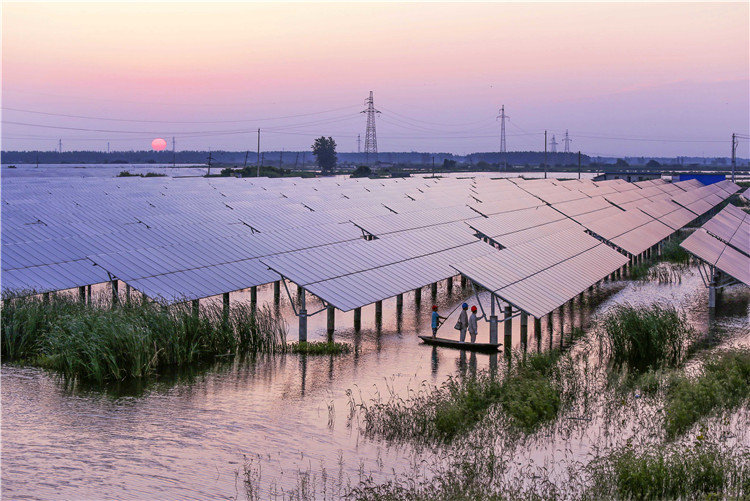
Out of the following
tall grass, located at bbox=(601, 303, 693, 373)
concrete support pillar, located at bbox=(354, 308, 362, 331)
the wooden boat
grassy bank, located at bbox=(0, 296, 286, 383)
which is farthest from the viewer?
concrete support pillar, located at bbox=(354, 308, 362, 331)

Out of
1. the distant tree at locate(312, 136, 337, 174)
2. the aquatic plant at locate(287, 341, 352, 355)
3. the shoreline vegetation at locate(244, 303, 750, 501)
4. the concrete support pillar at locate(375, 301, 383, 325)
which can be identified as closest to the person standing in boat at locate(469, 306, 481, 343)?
the shoreline vegetation at locate(244, 303, 750, 501)

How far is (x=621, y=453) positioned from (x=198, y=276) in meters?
14.1

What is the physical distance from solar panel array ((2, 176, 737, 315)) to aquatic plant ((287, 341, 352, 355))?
1.11 m

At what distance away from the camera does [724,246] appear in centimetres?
3388

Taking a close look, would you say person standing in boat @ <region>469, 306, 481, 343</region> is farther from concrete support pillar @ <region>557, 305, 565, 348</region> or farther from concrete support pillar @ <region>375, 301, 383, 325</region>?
concrete support pillar @ <region>375, 301, 383, 325</region>

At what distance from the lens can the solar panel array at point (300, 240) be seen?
2330 cm

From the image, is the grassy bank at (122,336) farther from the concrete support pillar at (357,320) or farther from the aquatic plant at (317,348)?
the concrete support pillar at (357,320)

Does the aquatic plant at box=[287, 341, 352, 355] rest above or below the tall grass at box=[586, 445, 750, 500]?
above

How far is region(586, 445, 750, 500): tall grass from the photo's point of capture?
12023mm

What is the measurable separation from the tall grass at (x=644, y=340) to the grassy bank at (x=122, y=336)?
334 inches

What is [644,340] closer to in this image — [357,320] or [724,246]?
[357,320]

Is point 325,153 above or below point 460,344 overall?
above

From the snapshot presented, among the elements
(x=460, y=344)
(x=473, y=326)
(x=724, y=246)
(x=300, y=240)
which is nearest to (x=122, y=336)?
(x=460, y=344)

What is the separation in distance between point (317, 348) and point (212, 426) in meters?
6.47
